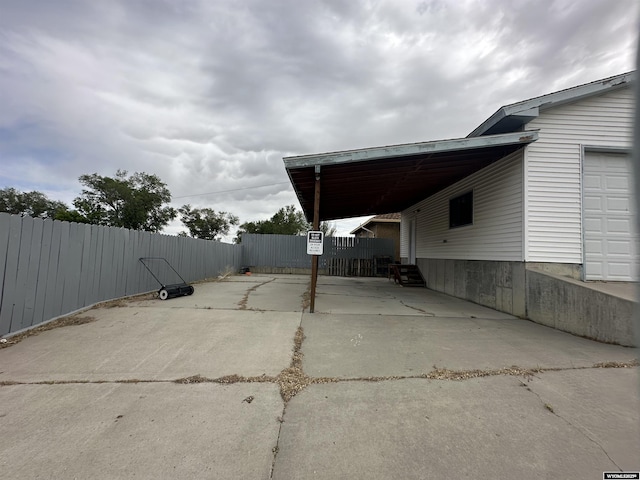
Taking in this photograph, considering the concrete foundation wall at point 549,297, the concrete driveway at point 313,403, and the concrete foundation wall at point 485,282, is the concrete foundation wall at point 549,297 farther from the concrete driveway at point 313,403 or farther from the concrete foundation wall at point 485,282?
the concrete driveway at point 313,403

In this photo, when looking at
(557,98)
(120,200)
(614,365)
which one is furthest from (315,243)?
(120,200)

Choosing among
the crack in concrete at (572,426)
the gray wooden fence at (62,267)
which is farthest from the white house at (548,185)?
the gray wooden fence at (62,267)

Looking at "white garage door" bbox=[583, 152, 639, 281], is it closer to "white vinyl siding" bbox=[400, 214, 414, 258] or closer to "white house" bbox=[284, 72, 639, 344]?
Result: "white house" bbox=[284, 72, 639, 344]

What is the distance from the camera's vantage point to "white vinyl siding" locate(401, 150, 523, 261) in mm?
6777

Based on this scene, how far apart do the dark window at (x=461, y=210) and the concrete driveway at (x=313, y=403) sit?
4.24 metres

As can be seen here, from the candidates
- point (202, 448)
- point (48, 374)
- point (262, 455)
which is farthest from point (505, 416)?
point (48, 374)

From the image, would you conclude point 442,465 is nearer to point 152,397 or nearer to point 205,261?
point 152,397

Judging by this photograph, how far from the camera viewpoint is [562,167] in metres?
6.49

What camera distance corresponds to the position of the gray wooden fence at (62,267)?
466 centimetres

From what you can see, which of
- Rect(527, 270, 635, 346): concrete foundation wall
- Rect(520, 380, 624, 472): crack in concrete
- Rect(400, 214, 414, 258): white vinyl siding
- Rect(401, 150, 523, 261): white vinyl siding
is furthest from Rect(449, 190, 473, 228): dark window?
Rect(520, 380, 624, 472): crack in concrete

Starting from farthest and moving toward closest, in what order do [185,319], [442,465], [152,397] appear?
[185,319], [152,397], [442,465]

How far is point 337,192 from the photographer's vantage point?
984cm

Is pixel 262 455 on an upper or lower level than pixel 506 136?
lower

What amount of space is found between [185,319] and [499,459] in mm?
5260
